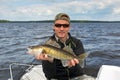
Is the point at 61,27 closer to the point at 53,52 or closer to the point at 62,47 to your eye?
the point at 62,47

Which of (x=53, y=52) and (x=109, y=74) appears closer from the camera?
(x=53, y=52)

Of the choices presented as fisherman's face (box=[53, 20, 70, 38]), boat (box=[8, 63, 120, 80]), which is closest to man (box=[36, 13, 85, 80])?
fisherman's face (box=[53, 20, 70, 38])

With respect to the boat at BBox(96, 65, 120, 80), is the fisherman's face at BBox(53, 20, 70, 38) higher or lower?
higher

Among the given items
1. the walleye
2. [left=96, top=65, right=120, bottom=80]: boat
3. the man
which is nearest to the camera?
the walleye

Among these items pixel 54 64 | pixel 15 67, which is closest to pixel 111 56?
pixel 15 67

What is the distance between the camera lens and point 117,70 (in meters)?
6.92

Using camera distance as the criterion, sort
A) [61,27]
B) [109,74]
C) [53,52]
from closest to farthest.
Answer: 1. [53,52]
2. [61,27]
3. [109,74]

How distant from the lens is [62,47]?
6.36m

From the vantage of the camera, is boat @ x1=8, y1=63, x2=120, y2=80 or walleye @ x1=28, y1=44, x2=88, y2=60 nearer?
walleye @ x1=28, y1=44, x2=88, y2=60

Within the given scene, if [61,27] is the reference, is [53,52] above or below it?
below

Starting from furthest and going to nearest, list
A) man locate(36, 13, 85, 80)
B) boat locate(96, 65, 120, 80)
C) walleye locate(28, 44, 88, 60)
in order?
1. boat locate(96, 65, 120, 80)
2. man locate(36, 13, 85, 80)
3. walleye locate(28, 44, 88, 60)

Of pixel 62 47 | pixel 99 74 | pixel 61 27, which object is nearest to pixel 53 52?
pixel 61 27

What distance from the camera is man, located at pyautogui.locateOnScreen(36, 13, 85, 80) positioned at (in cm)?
612

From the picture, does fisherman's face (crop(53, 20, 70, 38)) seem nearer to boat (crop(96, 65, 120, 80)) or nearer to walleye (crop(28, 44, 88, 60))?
walleye (crop(28, 44, 88, 60))
